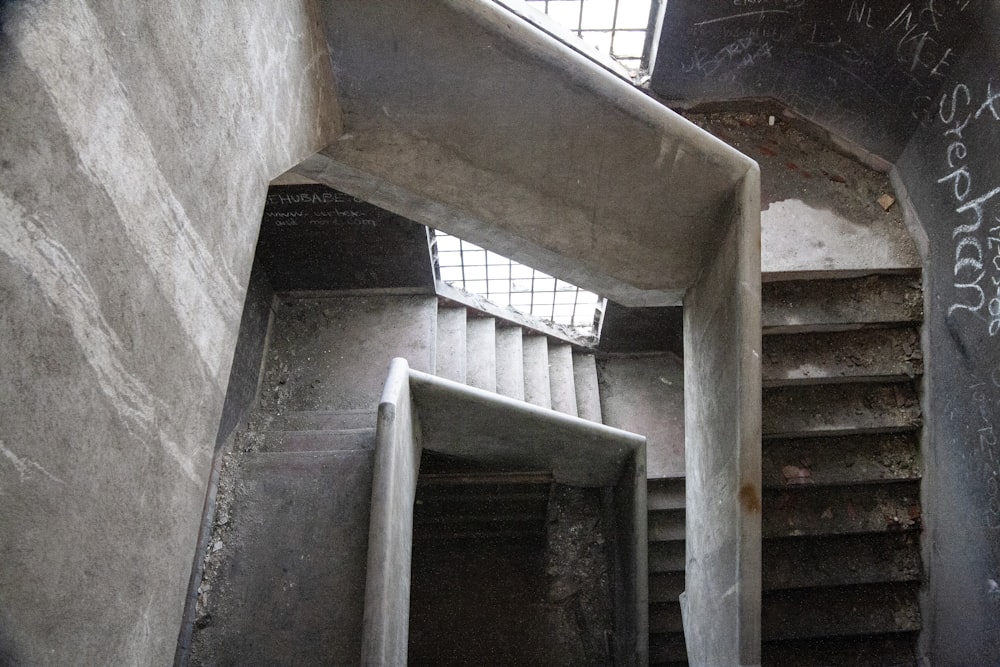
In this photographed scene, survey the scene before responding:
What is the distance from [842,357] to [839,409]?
303 millimetres

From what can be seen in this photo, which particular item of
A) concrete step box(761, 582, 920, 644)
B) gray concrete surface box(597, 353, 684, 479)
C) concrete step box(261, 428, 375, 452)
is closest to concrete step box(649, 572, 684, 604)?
gray concrete surface box(597, 353, 684, 479)

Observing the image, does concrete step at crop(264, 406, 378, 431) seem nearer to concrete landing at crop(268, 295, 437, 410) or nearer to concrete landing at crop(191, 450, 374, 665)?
concrete landing at crop(268, 295, 437, 410)

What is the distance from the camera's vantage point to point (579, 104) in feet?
10.7

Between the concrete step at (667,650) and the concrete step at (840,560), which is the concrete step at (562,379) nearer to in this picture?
the concrete step at (667,650)

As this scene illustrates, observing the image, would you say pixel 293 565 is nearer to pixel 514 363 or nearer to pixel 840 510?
pixel 514 363

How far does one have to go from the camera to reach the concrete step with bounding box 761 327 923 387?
402 centimetres

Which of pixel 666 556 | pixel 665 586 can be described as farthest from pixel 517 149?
pixel 665 586

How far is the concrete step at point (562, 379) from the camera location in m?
6.20

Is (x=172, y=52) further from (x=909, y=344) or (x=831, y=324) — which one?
(x=909, y=344)

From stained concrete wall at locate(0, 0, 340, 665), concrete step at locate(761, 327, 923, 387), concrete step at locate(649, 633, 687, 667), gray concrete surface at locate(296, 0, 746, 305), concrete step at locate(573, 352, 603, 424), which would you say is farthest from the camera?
concrete step at locate(573, 352, 603, 424)

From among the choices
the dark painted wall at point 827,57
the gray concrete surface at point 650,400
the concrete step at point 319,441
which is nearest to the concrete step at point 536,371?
the gray concrete surface at point 650,400

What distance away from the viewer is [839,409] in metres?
4.13

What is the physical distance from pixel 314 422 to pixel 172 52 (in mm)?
3757

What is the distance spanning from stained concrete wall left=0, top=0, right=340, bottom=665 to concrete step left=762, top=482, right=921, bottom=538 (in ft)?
10.7
